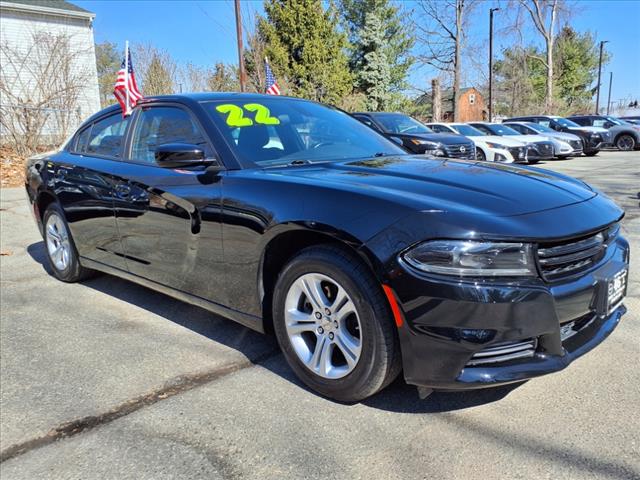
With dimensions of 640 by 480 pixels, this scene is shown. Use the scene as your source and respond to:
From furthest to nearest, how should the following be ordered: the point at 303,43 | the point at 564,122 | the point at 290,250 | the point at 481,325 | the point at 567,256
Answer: the point at 303,43 → the point at 564,122 → the point at 290,250 → the point at 567,256 → the point at 481,325

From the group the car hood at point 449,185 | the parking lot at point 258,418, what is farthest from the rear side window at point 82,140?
the car hood at point 449,185

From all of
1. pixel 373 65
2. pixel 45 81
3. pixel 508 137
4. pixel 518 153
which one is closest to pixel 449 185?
pixel 518 153

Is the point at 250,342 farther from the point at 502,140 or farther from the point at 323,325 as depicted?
the point at 502,140

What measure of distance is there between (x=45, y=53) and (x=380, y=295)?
16674 mm

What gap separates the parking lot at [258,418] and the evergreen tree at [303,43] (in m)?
25.3

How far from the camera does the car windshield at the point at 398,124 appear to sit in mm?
11875

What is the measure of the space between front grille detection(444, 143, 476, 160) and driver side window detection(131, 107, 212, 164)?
797 cm

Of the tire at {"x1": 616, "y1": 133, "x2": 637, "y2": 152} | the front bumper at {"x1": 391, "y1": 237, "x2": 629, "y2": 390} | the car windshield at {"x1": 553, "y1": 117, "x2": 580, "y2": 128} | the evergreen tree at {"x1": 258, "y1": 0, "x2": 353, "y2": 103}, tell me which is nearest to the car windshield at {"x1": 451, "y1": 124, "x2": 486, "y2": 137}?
the car windshield at {"x1": 553, "y1": 117, "x2": 580, "y2": 128}

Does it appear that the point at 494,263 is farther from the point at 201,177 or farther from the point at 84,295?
the point at 84,295

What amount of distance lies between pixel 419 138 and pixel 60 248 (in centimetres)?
789

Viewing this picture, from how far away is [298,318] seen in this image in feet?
8.85

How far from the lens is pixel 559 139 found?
18.3 metres

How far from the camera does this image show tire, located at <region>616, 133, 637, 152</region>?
2208cm

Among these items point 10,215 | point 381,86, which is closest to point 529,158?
point 10,215
